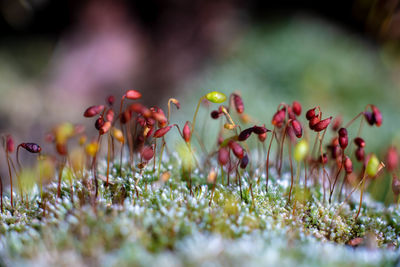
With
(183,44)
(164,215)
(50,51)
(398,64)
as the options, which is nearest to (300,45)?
(398,64)

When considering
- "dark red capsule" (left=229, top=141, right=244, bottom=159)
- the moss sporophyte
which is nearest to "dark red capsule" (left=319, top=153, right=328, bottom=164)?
the moss sporophyte

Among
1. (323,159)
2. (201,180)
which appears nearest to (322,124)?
(323,159)

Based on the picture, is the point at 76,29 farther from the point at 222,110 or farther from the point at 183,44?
the point at 222,110

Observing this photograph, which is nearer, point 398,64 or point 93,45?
point 93,45

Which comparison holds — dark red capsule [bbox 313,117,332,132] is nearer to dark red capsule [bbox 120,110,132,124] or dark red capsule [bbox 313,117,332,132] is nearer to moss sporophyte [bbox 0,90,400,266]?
moss sporophyte [bbox 0,90,400,266]

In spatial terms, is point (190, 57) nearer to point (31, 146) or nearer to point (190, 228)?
point (31, 146)

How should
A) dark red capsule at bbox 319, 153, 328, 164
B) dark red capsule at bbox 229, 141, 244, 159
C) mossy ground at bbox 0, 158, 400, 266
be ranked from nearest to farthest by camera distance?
mossy ground at bbox 0, 158, 400, 266
dark red capsule at bbox 229, 141, 244, 159
dark red capsule at bbox 319, 153, 328, 164

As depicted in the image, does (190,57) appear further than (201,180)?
Yes
